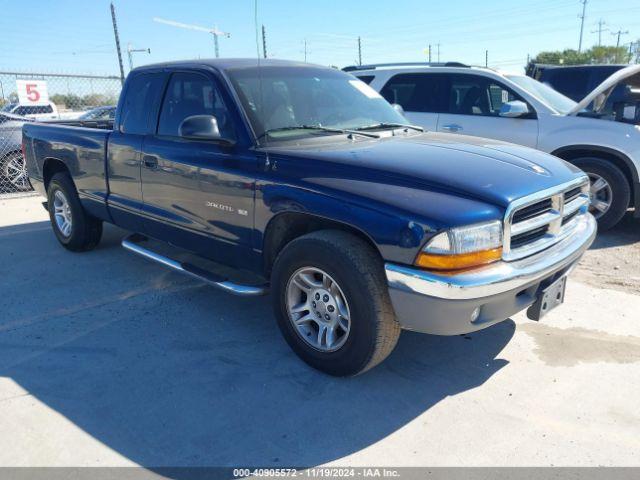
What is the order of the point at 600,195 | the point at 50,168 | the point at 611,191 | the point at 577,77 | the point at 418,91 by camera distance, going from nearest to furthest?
the point at 50,168 < the point at 611,191 < the point at 600,195 < the point at 418,91 < the point at 577,77

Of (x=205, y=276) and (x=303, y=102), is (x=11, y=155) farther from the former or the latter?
(x=303, y=102)

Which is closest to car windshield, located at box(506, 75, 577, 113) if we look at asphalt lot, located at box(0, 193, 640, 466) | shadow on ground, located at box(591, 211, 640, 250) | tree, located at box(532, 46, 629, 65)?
shadow on ground, located at box(591, 211, 640, 250)

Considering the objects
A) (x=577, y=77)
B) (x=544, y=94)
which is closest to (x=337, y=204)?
(x=544, y=94)

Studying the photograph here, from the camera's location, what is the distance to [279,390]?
3146 mm

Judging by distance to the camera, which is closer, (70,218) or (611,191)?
(70,218)

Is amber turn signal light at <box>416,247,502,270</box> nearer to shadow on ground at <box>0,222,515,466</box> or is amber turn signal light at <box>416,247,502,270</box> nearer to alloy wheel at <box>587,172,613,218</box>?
shadow on ground at <box>0,222,515,466</box>

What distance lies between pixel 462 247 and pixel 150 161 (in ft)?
8.97

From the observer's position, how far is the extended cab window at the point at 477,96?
682cm

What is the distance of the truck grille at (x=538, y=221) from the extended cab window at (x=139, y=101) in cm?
304

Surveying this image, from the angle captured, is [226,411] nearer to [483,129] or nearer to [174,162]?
[174,162]

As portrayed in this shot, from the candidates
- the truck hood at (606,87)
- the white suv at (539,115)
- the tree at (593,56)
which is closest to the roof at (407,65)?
the white suv at (539,115)

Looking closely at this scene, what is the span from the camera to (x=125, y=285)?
15.7ft

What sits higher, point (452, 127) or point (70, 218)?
point (452, 127)

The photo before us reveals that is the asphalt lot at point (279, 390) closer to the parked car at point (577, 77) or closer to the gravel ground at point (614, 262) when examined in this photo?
the gravel ground at point (614, 262)
